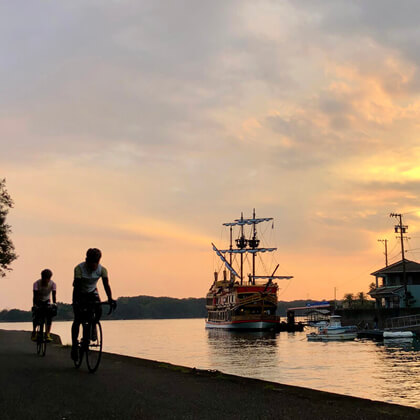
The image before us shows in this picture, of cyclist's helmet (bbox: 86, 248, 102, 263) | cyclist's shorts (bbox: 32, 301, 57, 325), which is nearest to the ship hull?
cyclist's shorts (bbox: 32, 301, 57, 325)

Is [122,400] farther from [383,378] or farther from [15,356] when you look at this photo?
[383,378]

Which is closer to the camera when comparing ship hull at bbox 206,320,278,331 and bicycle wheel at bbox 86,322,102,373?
bicycle wheel at bbox 86,322,102,373

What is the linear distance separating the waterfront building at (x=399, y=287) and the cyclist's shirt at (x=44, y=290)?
8724cm

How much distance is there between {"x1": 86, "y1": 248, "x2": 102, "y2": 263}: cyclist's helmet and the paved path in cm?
211

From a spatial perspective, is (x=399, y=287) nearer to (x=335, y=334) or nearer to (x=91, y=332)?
(x=335, y=334)

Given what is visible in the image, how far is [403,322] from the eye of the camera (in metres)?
80.9

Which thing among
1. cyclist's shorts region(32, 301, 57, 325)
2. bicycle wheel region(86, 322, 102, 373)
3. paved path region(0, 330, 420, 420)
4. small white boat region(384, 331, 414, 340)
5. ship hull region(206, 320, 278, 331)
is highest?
cyclist's shorts region(32, 301, 57, 325)

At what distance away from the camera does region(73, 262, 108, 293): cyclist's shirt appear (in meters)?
10.3

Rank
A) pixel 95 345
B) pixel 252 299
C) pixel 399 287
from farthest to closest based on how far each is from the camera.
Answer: pixel 252 299 → pixel 399 287 → pixel 95 345

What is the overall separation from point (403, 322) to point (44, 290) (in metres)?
75.6

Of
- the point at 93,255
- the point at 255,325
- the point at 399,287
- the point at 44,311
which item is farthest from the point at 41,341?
the point at 255,325

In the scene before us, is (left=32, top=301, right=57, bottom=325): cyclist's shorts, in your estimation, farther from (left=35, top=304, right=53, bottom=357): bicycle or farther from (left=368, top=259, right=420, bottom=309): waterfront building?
(left=368, top=259, right=420, bottom=309): waterfront building

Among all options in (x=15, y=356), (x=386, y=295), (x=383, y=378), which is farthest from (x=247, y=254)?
(x=15, y=356)

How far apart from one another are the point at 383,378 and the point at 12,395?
2675cm
